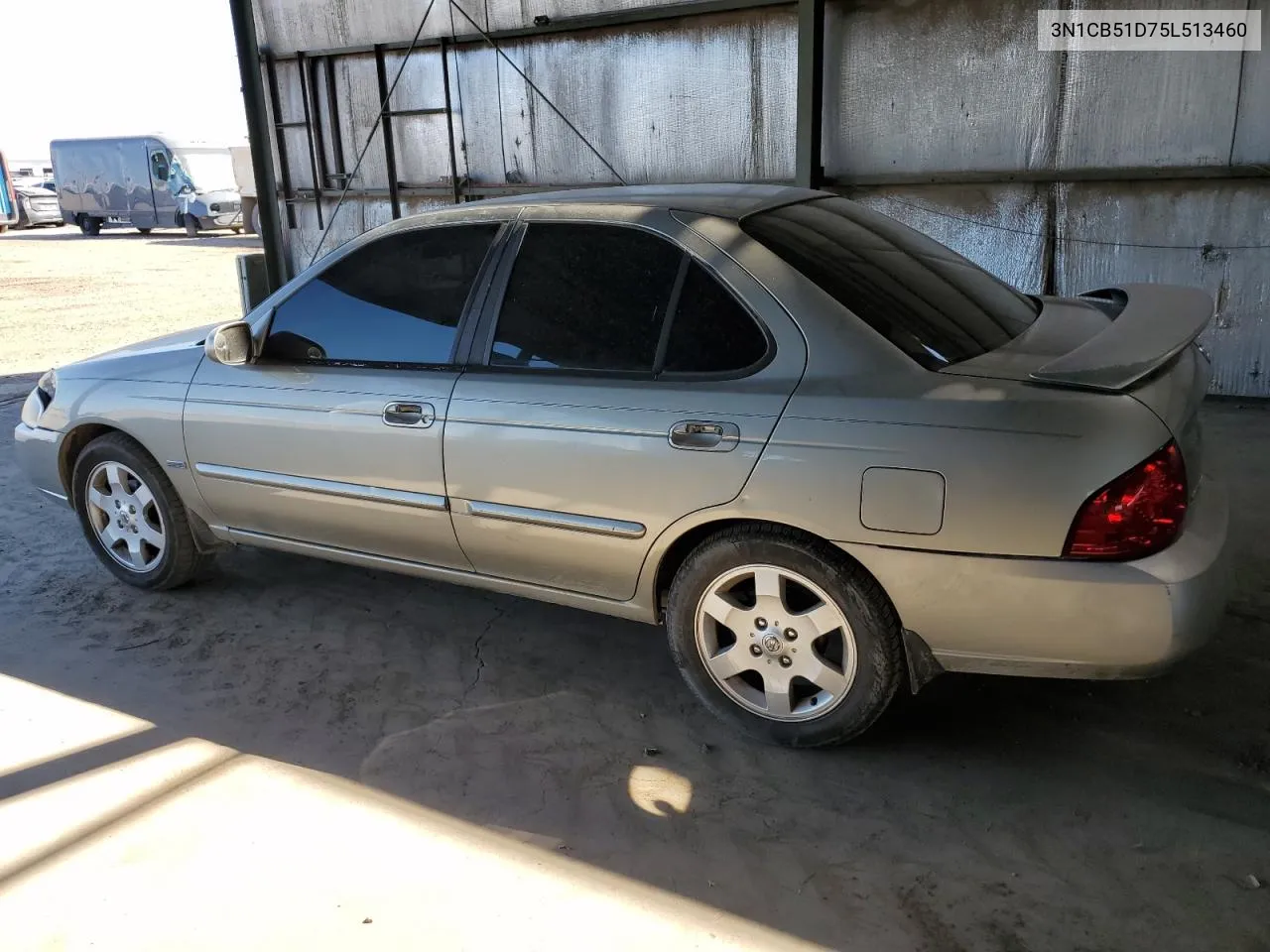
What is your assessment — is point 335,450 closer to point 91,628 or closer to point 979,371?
point 91,628

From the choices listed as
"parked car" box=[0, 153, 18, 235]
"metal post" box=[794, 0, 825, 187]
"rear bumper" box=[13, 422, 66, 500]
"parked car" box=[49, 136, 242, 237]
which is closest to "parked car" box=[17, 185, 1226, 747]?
"rear bumper" box=[13, 422, 66, 500]

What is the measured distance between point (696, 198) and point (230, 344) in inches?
73.2

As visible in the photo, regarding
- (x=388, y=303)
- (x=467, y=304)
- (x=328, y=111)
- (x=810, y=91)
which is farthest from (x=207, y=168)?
(x=467, y=304)

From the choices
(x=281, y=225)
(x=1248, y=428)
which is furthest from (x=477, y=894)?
(x=281, y=225)

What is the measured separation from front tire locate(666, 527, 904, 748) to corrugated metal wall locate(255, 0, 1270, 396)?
525 cm

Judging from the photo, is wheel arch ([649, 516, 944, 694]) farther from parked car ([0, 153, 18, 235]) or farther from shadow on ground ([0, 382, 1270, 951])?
parked car ([0, 153, 18, 235])

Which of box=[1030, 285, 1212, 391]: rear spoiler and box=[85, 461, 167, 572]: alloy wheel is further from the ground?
box=[1030, 285, 1212, 391]: rear spoiler

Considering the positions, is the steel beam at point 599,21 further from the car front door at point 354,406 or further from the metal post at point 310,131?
the car front door at point 354,406

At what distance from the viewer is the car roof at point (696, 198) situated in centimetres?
314

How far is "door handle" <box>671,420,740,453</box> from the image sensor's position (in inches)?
111

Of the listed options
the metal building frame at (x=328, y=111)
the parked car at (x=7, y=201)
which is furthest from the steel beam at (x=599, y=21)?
the parked car at (x=7, y=201)

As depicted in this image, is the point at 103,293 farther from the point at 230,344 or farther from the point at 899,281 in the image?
the point at 899,281

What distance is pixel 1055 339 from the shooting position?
9.77ft

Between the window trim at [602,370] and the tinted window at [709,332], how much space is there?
1 cm
